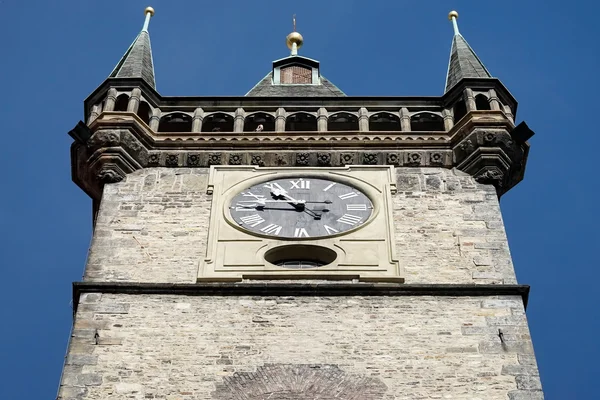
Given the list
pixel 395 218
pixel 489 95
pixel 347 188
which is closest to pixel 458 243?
pixel 395 218

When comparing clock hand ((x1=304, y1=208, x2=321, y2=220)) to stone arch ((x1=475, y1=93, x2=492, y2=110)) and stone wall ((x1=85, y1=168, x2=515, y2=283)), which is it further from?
stone arch ((x1=475, y1=93, x2=492, y2=110))

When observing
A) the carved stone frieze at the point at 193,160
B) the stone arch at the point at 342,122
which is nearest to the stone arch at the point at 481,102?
the stone arch at the point at 342,122

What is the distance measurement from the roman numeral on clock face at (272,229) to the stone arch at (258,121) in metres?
2.96

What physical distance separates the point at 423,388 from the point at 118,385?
10.5 ft

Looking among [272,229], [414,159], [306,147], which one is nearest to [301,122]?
[306,147]

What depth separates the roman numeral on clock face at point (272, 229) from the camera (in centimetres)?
1759

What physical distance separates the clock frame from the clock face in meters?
0.07

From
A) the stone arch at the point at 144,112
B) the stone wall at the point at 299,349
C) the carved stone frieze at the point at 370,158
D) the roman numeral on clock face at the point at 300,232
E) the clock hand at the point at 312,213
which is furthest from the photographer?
the stone arch at the point at 144,112

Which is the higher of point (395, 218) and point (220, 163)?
point (220, 163)

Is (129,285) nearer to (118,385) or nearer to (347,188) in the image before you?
(118,385)

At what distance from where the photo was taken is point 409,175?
18797 mm

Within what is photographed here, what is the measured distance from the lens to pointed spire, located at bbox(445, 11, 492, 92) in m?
20.9

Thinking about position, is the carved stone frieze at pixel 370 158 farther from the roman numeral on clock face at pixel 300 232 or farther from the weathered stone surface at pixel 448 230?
the roman numeral on clock face at pixel 300 232

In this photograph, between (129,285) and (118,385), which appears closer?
(118,385)
